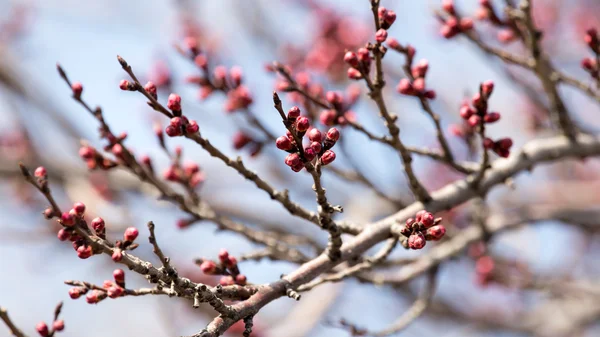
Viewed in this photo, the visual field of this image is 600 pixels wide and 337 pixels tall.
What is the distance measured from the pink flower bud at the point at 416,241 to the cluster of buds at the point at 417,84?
0.83 metres

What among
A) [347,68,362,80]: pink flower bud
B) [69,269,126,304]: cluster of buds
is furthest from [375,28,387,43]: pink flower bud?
[69,269,126,304]: cluster of buds

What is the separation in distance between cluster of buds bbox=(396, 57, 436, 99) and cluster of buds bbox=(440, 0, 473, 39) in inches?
23.2

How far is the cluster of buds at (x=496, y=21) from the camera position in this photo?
318 cm

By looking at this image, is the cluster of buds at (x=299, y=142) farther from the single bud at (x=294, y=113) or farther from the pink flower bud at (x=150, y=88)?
the pink flower bud at (x=150, y=88)

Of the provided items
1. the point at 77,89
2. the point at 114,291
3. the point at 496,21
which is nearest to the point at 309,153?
the point at 114,291

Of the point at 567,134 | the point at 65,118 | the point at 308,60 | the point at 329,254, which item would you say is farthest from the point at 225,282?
the point at 65,118

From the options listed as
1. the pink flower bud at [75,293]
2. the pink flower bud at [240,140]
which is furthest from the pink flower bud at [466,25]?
the pink flower bud at [75,293]

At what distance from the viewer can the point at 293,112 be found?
1.66 metres

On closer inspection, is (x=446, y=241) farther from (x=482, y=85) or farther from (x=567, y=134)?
(x=482, y=85)

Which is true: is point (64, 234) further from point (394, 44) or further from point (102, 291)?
point (394, 44)

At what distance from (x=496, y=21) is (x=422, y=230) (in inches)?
73.0

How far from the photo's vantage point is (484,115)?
248cm

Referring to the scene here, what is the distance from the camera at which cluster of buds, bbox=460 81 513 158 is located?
7.93ft

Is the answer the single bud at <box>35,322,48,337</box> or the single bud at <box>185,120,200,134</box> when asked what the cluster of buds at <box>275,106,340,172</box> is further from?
the single bud at <box>35,322,48,337</box>
